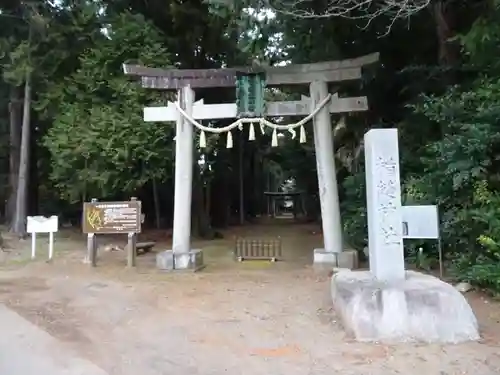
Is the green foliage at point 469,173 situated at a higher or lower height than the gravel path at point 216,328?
higher

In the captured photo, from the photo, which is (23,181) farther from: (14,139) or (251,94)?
(251,94)

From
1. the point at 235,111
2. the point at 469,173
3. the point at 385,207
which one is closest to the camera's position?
the point at 385,207

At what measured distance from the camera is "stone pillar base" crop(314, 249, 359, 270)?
10.8 meters

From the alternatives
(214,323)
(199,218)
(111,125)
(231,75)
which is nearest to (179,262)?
(231,75)

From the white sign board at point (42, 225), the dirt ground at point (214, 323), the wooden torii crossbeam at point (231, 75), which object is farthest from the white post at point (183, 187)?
the white sign board at point (42, 225)

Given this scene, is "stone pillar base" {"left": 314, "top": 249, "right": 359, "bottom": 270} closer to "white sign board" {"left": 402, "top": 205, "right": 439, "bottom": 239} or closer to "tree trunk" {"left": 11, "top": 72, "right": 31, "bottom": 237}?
"white sign board" {"left": 402, "top": 205, "right": 439, "bottom": 239}

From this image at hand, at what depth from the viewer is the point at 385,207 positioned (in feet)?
20.4

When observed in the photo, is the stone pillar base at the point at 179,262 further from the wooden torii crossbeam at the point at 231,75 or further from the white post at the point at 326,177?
the wooden torii crossbeam at the point at 231,75

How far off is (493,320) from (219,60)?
15.0m

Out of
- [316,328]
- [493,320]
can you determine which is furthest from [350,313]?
[493,320]

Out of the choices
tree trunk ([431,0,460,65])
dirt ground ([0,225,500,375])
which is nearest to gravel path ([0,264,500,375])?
dirt ground ([0,225,500,375])

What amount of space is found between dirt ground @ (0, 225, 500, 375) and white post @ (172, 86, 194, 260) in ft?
2.79

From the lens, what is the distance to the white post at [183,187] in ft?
36.8

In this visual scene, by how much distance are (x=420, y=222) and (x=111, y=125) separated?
10.5 m
